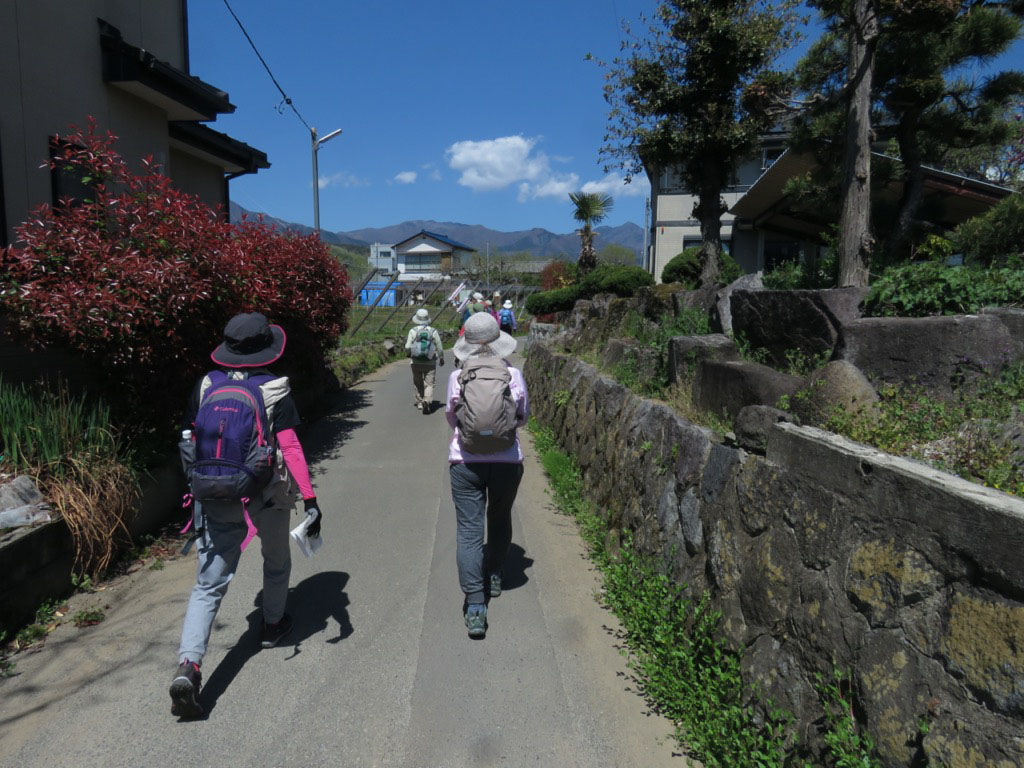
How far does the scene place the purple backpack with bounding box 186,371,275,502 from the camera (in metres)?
3.39

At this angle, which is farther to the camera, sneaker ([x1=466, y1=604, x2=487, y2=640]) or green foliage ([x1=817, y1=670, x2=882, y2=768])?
sneaker ([x1=466, y1=604, x2=487, y2=640])

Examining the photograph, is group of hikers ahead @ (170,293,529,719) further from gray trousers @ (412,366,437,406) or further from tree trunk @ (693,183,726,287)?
tree trunk @ (693,183,726,287)

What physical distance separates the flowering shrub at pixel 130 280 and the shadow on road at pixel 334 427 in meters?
2.41

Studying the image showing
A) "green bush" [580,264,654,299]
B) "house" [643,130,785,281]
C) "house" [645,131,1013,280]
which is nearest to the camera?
"house" [645,131,1013,280]

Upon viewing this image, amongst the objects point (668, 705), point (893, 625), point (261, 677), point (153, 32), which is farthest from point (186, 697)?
point (153, 32)

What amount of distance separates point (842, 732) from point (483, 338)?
111 inches

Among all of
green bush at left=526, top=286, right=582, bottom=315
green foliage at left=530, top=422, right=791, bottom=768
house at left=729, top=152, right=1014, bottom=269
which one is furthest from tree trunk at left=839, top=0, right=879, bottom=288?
green bush at left=526, top=286, right=582, bottom=315

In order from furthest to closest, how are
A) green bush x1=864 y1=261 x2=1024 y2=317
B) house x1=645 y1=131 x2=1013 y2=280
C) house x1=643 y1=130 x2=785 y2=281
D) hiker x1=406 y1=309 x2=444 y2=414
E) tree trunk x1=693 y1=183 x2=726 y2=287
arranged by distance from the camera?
house x1=643 y1=130 x2=785 y2=281, tree trunk x1=693 y1=183 x2=726 y2=287, house x1=645 y1=131 x2=1013 y2=280, hiker x1=406 y1=309 x2=444 y2=414, green bush x1=864 y1=261 x2=1024 y2=317

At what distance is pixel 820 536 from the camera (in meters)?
2.86

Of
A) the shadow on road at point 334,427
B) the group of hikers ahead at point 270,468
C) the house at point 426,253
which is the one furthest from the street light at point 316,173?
the house at point 426,253

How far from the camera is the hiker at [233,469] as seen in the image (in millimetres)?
3398

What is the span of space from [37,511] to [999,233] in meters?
8.80

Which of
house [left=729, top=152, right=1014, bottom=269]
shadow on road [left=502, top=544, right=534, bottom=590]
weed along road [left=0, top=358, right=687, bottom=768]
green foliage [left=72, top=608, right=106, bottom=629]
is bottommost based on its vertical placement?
weed along road [left=0, top=358, right=687, bottom=768]

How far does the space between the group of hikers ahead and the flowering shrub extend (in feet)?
6.38
